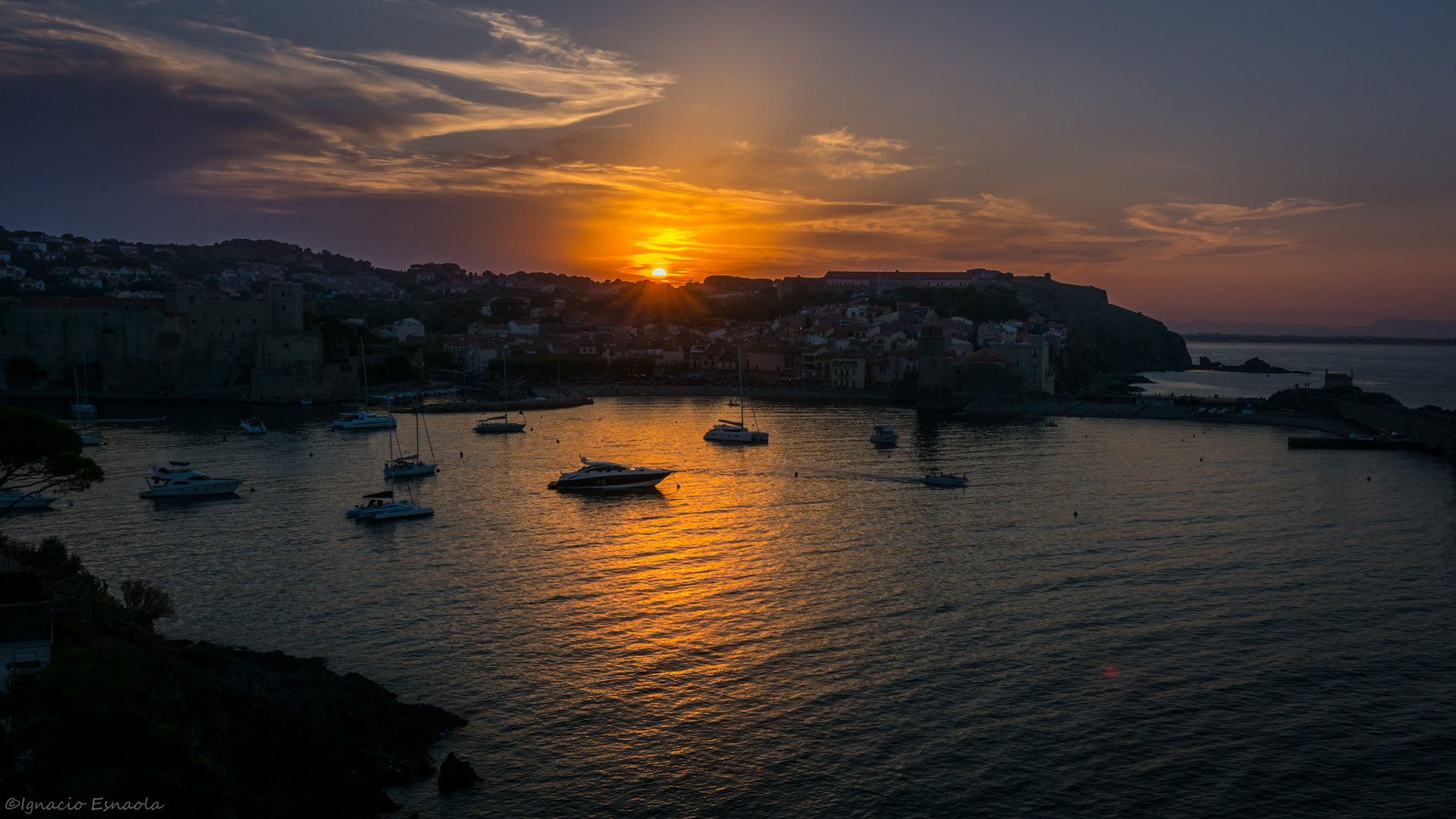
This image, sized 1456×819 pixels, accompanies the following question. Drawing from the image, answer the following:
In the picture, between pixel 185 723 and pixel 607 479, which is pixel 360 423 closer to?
pixel 607 479

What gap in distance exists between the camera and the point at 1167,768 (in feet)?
32.5

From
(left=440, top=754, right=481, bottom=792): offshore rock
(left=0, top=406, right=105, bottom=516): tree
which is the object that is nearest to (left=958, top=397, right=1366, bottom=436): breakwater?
(left=440, top=754, right=481, bottom=792): offshore rock

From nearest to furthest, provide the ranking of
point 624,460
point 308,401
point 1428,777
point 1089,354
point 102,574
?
→ point 1428,777 → point 102,574 → point 624,460 → point 308,401 → point 1089,354

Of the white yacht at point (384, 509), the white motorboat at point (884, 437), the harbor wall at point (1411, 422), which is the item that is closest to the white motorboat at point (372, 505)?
the white yacht at point (384, 509)

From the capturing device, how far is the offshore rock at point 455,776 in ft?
30.3

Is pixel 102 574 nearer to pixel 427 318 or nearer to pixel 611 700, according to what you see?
pixel 611 700

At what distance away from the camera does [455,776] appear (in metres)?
9.28

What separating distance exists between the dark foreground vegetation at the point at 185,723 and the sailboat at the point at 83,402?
3700 centimetres

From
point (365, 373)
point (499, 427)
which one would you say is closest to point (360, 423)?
point (499, 427)

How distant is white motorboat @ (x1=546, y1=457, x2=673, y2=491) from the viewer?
27016 millimetres

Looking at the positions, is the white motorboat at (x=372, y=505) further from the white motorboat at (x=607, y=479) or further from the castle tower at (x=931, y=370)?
the castle tower at (x=931, y=370)

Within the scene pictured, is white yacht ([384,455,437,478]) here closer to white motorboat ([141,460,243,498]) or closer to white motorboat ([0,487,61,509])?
white motorboat ([141,460,243,498])

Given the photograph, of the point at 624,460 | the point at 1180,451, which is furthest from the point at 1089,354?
the point at 624,460

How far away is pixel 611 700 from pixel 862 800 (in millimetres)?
3546
